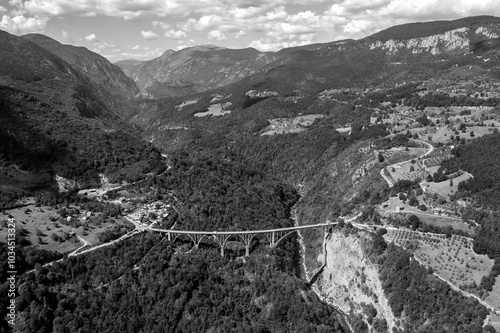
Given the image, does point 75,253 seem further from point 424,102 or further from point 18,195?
point 424,102

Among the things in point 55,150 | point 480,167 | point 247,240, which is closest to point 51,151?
point 55,150

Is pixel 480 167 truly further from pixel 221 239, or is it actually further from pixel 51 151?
pixel 51 151

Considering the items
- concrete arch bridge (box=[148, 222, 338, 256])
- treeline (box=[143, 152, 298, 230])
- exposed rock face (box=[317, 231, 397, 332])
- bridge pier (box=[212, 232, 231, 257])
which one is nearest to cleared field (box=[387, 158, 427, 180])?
concrete arch bridge (box=[148, 222, 338, 256])

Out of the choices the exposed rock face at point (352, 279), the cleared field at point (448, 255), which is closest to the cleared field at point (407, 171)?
the exposed rock face at point (352, 279)

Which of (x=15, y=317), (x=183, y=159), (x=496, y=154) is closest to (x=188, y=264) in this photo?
(x=15, y=317)

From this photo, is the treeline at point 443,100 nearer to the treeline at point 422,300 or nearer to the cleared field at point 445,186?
the cleared field at point 445,186

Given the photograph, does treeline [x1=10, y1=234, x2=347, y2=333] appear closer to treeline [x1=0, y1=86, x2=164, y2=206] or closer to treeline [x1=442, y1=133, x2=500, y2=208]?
treeline [x1=0, y1=86, x2=164, y2=206]
